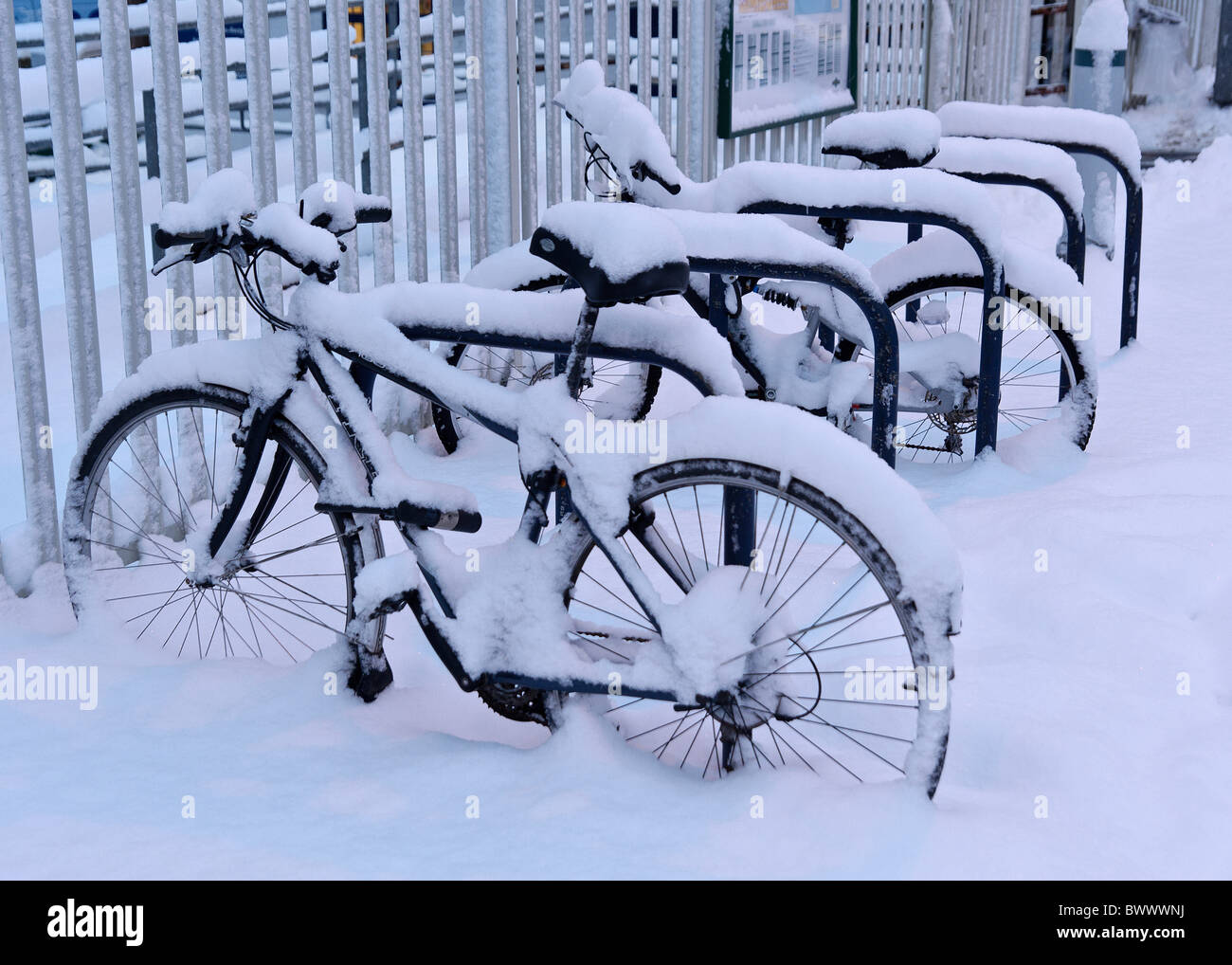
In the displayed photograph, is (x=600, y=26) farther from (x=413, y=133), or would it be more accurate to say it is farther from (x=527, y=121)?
(x=413, y=133)

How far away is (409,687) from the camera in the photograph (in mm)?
2900

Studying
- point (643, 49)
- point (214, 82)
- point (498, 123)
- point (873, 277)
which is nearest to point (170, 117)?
point (214, 82)

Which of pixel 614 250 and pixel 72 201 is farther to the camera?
pixel 72 201

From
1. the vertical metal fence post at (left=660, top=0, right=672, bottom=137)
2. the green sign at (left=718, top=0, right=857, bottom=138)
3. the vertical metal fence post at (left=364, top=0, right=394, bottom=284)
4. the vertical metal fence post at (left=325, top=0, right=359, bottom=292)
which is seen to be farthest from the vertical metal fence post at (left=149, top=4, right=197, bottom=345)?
the green sign at (left=718, top=0, right=857, bottom=138)

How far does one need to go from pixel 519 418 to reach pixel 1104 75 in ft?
19.3

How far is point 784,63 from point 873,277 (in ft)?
10.6

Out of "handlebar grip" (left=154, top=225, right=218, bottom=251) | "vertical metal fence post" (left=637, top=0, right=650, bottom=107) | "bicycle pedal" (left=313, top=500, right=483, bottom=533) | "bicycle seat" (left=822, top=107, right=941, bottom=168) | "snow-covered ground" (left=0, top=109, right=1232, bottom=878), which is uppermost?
"vertical metal fence post" (left=637, top=0, right=650, bottom=107)

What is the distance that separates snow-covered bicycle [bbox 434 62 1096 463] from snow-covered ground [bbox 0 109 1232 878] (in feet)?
1.78

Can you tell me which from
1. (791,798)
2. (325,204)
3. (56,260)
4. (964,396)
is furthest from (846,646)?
(56,260)

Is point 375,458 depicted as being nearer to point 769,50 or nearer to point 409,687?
point 409,687

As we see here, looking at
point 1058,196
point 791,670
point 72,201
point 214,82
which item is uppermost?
point 214,82

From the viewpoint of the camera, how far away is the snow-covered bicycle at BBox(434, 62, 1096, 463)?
3709 millimetres

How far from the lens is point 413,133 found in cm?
431

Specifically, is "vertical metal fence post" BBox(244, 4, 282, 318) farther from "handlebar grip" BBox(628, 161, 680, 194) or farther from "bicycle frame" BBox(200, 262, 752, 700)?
"bicycle frame" BBox(200, 262, 752, 700)
